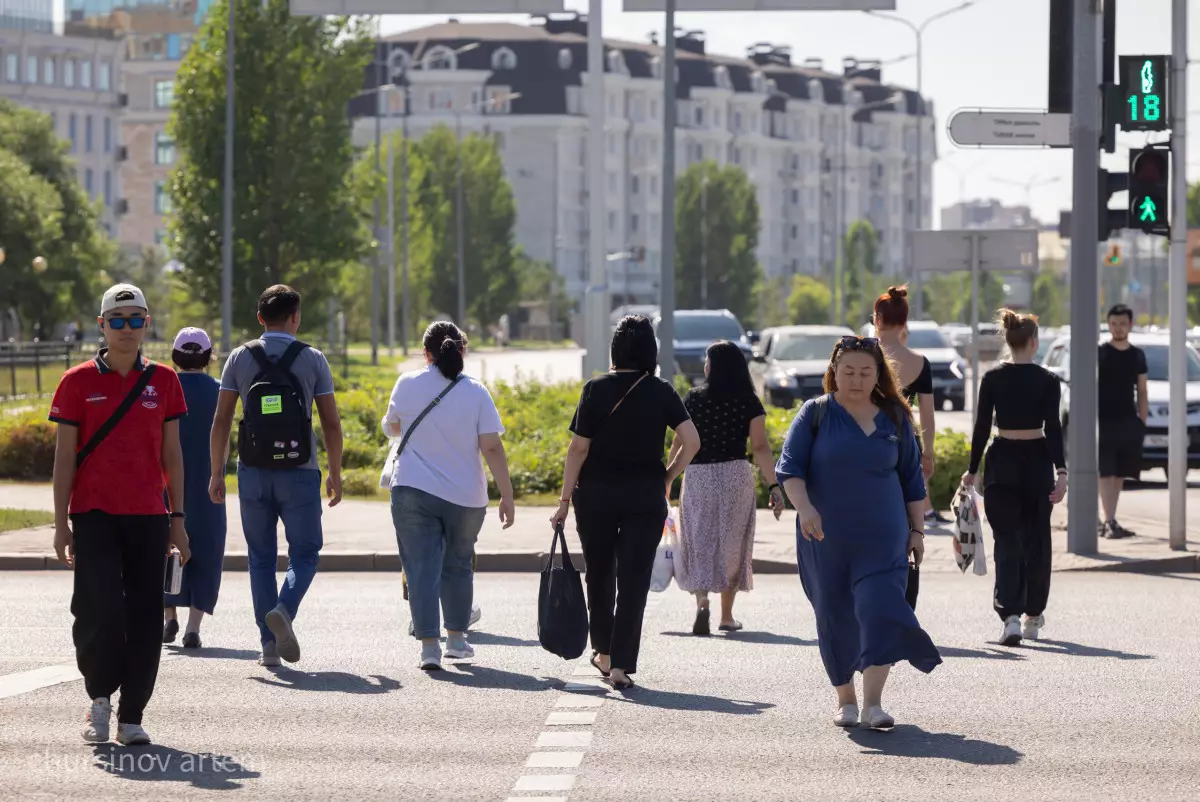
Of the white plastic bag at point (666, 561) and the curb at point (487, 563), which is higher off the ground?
the white plastic bag at point (666, 561)

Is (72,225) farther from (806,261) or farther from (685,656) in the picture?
(806,261)

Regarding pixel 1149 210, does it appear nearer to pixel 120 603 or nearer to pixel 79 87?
pixel 120 603

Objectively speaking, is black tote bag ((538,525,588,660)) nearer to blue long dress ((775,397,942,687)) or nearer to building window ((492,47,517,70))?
blue long dress ((775,397,942,687))

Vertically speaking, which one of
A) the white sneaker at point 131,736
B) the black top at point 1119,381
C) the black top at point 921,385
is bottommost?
the white sneaker at point 131,736

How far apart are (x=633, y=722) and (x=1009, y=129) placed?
853cm

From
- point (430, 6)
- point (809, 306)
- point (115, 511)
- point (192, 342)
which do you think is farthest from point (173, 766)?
point (809, 306)

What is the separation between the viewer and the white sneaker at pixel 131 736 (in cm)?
845

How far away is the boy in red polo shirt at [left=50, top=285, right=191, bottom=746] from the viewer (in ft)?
27.6

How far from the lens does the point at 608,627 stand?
10398mm

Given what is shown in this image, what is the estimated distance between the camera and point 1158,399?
25156 millimetres

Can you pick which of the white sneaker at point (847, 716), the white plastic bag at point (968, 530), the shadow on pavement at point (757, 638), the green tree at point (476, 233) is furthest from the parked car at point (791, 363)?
the green tree at point (476, 233)

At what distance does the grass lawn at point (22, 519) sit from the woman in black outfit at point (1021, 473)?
30.2ft

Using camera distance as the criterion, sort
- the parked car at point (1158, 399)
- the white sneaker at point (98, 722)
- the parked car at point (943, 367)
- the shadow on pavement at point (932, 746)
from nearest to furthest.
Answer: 1. the shadow on pavement at point (932, 746)
2. the white sneaker at point (98, 722)
3. the parked car at point (1158, 399)
4. the parked car at point (943, 367)

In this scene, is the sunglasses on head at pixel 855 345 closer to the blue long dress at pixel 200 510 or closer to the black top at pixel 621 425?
the black top at pixel 621 425
